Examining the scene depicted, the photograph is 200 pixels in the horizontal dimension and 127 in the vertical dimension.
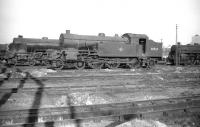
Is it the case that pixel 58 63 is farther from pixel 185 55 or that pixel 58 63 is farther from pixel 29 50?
pixel 185 55

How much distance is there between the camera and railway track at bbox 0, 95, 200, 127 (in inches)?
202

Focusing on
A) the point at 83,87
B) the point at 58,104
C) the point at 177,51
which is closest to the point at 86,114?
the point at 58,104

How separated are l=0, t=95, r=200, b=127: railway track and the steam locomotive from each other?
9.54 meters

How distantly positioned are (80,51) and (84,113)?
10.9 metres

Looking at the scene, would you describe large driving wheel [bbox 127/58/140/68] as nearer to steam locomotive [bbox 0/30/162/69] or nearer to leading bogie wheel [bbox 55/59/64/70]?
steam locomotive [bbox 0/30/162/69]

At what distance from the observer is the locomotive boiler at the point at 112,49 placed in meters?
16.1

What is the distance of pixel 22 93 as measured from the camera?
27.0ft

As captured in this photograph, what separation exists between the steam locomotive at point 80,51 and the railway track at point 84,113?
954 cm

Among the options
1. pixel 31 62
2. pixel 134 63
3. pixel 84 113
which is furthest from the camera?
pixel 134 63

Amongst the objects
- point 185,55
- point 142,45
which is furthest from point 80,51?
point 185,55

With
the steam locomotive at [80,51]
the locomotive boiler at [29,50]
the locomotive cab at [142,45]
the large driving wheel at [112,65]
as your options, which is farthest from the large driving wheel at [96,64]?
the locomotive cab at [142,45]

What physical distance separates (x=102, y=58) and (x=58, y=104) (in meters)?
9.83

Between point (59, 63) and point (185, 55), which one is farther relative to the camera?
point (185, 55)

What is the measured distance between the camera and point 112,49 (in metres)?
16.7
